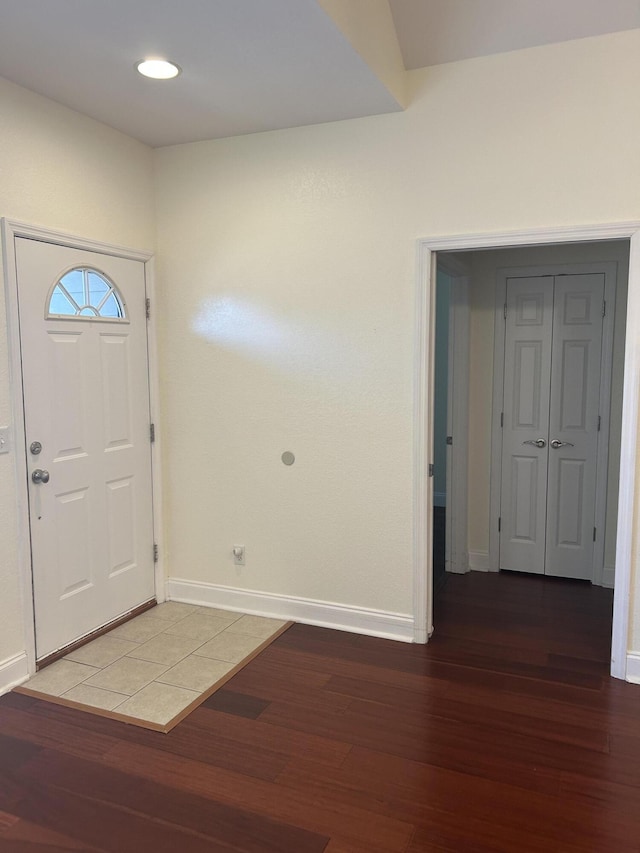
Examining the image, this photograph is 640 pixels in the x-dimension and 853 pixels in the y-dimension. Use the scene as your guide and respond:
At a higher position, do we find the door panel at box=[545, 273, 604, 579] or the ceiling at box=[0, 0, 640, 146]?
the ceiling at box=[0, 0, 640, 146]

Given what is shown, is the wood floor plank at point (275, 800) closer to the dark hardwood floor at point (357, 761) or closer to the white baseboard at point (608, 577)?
A: the dark hardwood floor at point (357, 761)

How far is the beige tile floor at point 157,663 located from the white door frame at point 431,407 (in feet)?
2.98

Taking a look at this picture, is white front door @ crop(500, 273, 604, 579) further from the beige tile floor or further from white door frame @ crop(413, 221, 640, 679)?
the beige tile floor

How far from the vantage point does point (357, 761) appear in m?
2.48

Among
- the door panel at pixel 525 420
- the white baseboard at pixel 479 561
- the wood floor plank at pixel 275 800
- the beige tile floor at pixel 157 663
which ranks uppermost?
the door panel at pixel 525 420

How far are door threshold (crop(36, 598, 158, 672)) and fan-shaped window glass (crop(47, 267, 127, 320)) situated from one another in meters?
1.70

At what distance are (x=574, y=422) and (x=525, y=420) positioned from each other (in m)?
0.32

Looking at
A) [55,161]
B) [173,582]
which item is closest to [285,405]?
[173,582]

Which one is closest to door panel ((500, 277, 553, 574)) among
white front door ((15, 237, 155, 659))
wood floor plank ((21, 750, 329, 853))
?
white front door ((15, 237, 155, 659))

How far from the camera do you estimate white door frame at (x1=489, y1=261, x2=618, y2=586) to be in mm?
4176

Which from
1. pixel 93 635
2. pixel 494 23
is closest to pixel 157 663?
pixel 93 635

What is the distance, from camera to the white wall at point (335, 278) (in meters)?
3.01

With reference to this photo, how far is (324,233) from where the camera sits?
11.4 ft

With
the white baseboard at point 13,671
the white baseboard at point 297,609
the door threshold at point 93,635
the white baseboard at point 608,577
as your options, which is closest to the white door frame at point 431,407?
the white baseboard at point 297,609
